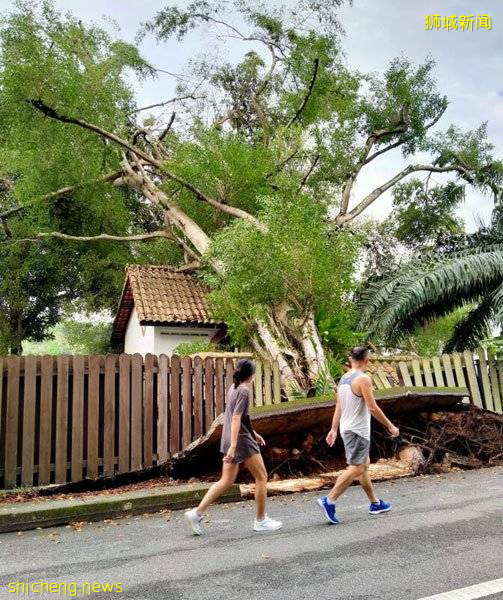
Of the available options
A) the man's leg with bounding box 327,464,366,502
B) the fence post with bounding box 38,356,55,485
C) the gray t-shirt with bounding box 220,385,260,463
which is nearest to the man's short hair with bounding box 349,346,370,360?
the man's leg with bounding box 327,464,366,502

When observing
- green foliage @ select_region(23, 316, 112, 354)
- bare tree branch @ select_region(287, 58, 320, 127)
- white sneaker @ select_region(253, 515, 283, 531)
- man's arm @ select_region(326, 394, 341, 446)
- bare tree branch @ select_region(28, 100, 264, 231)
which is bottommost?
white sneaker @ select_region(253, 515, 283, 531)

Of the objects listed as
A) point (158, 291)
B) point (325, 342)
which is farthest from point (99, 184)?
point (325, 342)

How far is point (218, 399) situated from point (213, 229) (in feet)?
33.3

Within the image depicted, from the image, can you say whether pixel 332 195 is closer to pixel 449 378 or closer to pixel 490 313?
pixel 490 313

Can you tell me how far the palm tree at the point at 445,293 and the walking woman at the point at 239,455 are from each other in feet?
26.2

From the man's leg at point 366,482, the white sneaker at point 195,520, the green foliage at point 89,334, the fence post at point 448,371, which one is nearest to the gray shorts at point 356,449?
the man's leg at point 366,482

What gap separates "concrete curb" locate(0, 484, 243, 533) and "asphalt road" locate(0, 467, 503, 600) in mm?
159

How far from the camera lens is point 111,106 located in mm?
15570

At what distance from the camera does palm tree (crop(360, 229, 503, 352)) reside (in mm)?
12133

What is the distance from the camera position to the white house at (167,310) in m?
15.2

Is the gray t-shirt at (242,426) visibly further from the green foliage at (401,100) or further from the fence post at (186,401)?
the green foliage at (401,100)

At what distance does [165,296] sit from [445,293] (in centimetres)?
825

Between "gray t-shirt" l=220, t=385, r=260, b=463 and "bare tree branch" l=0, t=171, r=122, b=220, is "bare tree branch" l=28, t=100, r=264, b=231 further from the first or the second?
"gray t-shirt" l=220, t=385, r=260, b=463

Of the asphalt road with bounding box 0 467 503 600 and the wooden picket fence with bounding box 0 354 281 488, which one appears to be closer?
the asphalt road with bounding box 0 467 503 600
